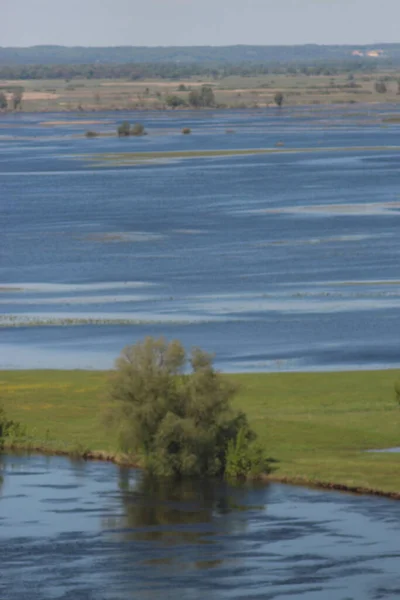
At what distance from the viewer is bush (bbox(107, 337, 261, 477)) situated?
4850 cm

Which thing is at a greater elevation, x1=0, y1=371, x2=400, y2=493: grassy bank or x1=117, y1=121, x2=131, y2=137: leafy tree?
x1=117, y1=121, x2=131, y2=137: leafy tree

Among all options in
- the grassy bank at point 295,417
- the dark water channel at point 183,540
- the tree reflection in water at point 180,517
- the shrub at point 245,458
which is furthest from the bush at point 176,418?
the grassy bank at point 295,417

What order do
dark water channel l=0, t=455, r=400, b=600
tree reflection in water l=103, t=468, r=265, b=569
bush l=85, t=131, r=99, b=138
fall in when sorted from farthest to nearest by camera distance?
bush l=85, t=131, r=99, b=138, tree reflection in water l=103, t=468, r=265, b=569, dark water channel l=0, t=455, r=400, b=600

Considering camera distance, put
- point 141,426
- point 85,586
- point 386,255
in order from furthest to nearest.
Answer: point 386,255, point 141,426, point 85,586

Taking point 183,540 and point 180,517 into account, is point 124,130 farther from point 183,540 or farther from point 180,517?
Answer: point 183,540

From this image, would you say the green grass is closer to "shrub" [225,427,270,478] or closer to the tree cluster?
the tree cluster

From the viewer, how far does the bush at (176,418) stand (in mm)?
48500

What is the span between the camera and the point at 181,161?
16088 centimetres

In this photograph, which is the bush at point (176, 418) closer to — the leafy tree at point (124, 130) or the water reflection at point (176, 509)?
the water reflection at point (176, 509)

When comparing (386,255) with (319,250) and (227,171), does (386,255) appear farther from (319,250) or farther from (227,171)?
(227,171)

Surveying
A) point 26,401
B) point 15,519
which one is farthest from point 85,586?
point 26,401

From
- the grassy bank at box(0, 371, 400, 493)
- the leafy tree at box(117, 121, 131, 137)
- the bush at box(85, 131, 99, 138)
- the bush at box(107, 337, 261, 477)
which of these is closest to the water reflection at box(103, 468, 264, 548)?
the bush at box(107, 337, 261, 477)

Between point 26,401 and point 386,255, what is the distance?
38.5 metres

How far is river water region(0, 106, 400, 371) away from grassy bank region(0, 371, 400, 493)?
3.38 meters
